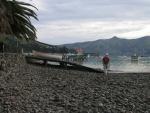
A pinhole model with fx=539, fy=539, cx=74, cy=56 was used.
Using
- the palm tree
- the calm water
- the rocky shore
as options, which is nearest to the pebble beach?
the rocky shore

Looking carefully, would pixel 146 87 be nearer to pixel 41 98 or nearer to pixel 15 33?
pixel 41 98

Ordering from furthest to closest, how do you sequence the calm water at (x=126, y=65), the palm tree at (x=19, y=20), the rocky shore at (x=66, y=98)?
the calm water at (x=126, y=65) < the palm tree at (x=19, y=20) < the rocky shore at (x=66, y=98)

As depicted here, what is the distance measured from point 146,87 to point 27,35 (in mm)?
22754

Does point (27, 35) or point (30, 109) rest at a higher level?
point (27, 35)

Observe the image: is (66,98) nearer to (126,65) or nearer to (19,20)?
(19,20)

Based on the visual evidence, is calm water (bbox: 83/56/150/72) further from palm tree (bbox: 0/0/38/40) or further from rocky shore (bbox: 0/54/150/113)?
rocky shore (bbox: 0/54/150/113)

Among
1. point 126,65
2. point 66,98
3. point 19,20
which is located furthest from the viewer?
Answer: point 126,65

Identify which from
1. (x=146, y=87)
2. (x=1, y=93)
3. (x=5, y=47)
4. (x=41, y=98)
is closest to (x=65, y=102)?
(x=41, y=98)

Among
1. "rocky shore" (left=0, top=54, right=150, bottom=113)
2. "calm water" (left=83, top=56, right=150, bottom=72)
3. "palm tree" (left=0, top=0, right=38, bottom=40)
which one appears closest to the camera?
"rocky shore" (left=0, top=54, right=150, bottom=113)

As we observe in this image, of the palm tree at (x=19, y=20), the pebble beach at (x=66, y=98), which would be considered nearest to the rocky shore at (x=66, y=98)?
the pebble beach at (x=66, y=98)

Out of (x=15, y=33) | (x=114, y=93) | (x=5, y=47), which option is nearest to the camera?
(x=114, y=93)

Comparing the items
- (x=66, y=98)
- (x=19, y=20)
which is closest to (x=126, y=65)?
(x=19, y=20)

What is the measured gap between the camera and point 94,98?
2027 centimetres

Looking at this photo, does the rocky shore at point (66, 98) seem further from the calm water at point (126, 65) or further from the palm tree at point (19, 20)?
the calm water at point (126, 65)
